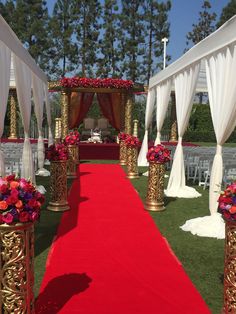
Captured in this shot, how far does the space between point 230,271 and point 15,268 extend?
1813mm

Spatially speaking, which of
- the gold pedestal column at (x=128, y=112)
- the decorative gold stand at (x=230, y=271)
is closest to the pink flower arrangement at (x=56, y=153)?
the decorative gold stand at (x=230, y=271)

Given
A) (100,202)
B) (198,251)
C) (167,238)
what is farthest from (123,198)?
(198,251)

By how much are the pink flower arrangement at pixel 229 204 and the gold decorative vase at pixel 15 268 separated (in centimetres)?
168

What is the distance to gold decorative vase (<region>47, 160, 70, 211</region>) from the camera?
24.7 feet

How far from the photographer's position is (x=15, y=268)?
3.22 m

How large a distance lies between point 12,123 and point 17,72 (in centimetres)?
1516

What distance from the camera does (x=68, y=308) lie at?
3.66 metres

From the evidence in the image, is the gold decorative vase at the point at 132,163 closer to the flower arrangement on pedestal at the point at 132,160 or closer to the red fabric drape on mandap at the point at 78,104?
the flower arrangement on pedestal at the point at 132,160

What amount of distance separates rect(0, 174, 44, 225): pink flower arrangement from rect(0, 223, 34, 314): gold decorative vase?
64mm

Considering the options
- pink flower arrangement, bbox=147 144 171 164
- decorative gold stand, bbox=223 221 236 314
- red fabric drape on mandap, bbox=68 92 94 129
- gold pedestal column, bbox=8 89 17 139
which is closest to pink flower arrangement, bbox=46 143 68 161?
pink flower arrangement, bbox=147 144 171 164

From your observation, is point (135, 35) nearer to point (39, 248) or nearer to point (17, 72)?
point (17, 72)

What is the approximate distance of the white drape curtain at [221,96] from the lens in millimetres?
5895

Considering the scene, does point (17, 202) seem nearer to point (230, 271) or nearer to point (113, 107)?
point (230, 271)

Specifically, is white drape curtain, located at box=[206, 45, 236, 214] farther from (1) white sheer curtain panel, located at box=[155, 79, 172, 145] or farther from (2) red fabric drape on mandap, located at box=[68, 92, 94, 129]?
(2) red fabric drape on mandap, located at box=[68, 92, 94, 129]
